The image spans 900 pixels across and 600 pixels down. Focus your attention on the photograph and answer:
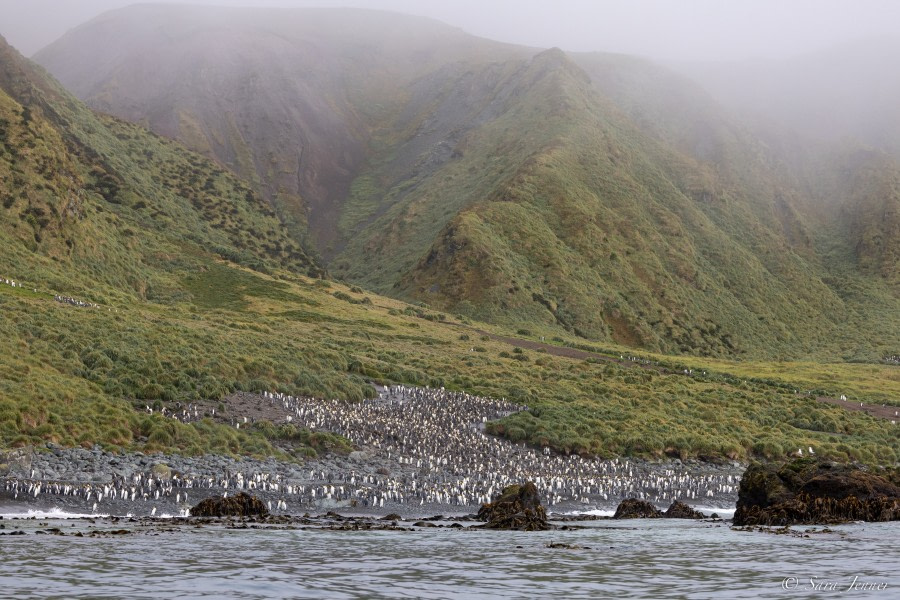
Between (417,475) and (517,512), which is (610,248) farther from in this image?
(517,512)

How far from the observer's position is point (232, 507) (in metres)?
26.8

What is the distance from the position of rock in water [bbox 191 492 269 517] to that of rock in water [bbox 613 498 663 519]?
12929mm

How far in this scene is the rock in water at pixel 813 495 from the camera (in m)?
27.5

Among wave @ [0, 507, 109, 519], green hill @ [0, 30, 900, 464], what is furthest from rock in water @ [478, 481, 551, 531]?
green hill @ [0, 30, 900, 464]

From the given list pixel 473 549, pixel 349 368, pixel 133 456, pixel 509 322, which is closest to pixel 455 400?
pixel 349 368

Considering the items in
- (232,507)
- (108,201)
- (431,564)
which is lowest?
(431,564)

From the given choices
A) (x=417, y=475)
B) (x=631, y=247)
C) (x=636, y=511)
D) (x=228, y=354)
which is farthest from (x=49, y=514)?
(x=631, y=247)

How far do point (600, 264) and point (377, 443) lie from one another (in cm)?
10429

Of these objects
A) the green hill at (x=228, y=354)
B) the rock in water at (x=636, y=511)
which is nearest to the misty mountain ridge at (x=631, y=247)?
the green hill at (x=228, y=354)

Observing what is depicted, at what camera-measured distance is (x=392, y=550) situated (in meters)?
19.6

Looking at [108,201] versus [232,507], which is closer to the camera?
[232,507]

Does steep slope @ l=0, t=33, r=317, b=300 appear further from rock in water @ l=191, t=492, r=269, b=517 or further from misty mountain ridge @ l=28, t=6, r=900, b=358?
rock in water @ l=191, t=492, r=269, b=517

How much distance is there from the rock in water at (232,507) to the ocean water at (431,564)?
214 cm

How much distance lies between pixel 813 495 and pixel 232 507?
57.7ft
